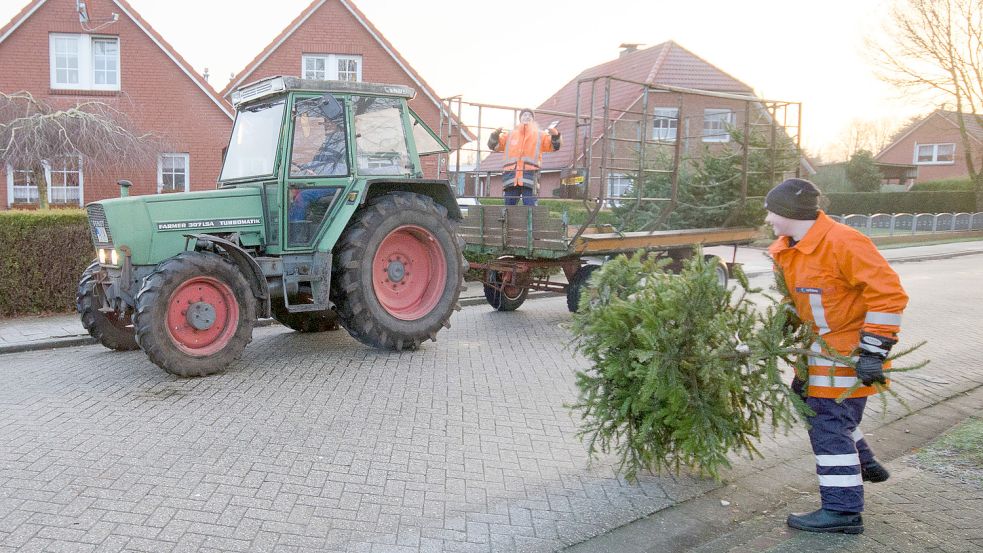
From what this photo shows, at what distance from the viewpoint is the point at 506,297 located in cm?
1040

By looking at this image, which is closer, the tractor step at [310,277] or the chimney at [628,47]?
the tractor step at [310,277]

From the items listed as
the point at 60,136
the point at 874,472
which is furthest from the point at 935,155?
the point at 874,472

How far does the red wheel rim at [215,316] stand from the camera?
6.42m

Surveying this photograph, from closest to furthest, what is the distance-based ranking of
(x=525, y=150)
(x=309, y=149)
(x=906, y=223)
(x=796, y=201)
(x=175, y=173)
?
(x=796, y=201), (x=309, y=149), (x=525, y=150), (x=175, y=173), (x=906, y=223)

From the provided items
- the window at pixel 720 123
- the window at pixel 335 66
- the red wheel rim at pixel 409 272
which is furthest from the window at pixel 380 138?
the window at pixel 335 66

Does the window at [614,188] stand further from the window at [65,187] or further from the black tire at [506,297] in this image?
the window at [65,187]

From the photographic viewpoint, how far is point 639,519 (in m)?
3.86

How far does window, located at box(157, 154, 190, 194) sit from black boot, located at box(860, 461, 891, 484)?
2089 cm

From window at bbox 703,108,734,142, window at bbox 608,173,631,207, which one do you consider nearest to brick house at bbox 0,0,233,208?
window at bbox 608,173,631,207

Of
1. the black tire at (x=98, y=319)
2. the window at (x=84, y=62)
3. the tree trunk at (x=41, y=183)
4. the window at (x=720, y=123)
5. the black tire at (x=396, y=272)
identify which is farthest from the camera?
the window at (x=84, y=62)

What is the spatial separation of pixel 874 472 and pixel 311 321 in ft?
19.9

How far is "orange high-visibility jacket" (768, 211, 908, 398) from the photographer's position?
3494mm

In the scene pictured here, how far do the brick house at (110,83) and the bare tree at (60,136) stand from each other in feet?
5.76

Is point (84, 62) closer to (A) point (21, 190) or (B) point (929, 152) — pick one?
(A) point (21, 190)
